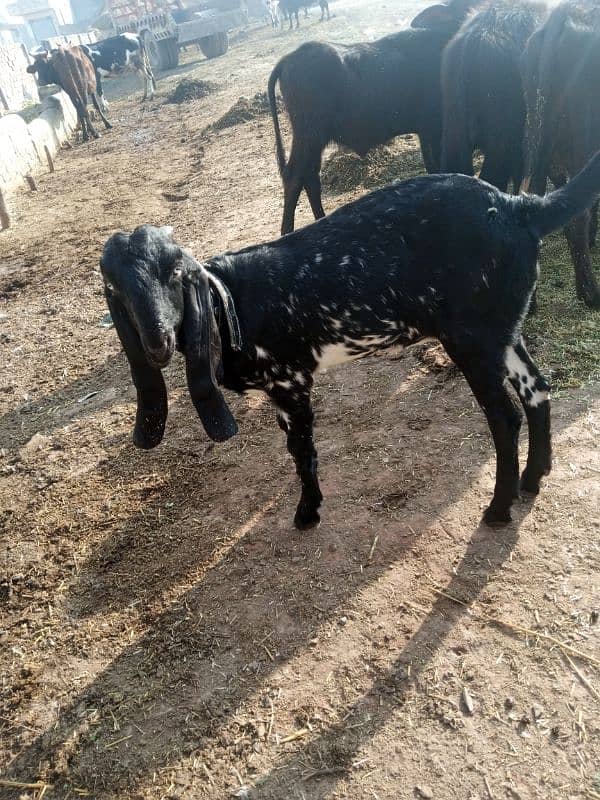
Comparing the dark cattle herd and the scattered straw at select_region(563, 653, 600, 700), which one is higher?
the dark cattle herd

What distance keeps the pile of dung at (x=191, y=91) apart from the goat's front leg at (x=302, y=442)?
18978 millimetres

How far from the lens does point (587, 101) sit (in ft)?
14.9

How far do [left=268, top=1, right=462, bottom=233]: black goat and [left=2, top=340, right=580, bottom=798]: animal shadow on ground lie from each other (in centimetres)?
373

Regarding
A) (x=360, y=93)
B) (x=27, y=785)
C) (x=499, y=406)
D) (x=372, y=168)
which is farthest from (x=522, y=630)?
(x=372, y=168)

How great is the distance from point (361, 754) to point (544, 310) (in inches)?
152

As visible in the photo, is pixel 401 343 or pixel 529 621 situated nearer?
Answer: pixel 529 621

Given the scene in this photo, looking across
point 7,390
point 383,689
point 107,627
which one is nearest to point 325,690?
point 383,689

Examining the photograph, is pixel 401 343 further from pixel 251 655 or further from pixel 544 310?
pixel 544 310

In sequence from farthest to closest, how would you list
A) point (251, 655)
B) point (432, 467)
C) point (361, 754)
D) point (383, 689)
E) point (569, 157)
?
point (569, 157) → point (432, 467) → point (251, 655) → point (383, 689) → point (361, 754)

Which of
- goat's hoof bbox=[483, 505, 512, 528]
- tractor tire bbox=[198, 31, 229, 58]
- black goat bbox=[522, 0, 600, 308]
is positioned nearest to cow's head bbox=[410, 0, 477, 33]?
black goat bbox=[522, 0, 600, 308]

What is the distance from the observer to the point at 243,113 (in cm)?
1435

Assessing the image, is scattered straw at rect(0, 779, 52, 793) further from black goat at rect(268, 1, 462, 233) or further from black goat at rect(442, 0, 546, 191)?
black goat at rect(268, 1, 462, 233)

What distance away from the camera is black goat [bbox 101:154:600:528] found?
2725mm

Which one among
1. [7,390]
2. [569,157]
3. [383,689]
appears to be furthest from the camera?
[7,390]
